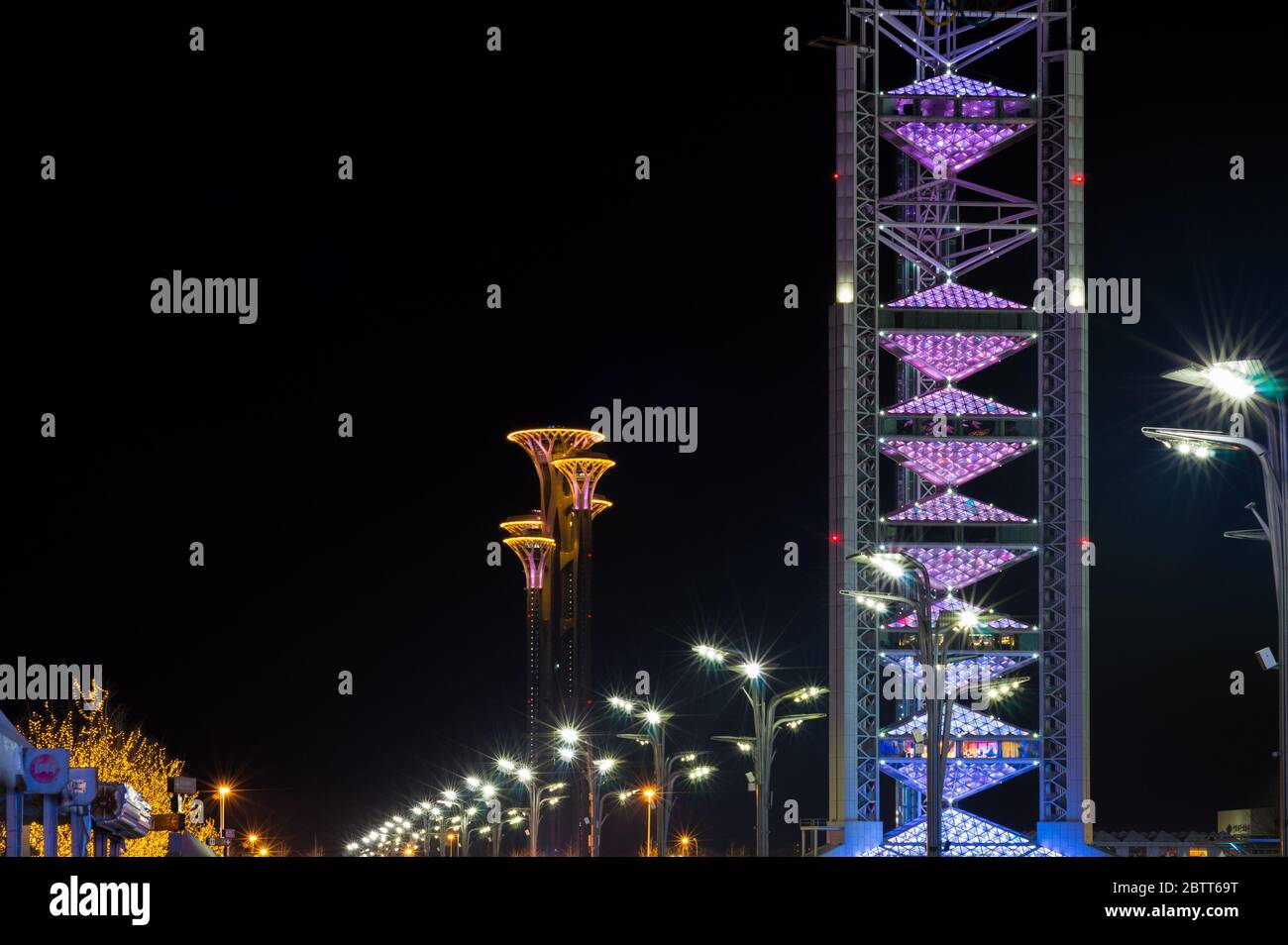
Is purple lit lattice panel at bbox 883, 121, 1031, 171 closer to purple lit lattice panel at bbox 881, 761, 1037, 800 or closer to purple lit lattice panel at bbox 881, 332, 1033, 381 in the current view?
purple lit lattice panel at bbox 881, 332, 1033, 381

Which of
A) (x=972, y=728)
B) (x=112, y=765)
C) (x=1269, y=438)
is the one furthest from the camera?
(x=112, y=765)

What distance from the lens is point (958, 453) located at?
87250 mm

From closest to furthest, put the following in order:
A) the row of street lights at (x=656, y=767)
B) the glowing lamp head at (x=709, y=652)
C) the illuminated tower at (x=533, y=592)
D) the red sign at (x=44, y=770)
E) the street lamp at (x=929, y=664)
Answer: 1. the red sign at (x=44, y=770)
2. the street lamp at (x=929, y=664)
3. the glowing lamp head at (x=709, y=652)
4. the row of street lights at (x=656, y=767)
5. the illuminated tower at (x=533, y=592)

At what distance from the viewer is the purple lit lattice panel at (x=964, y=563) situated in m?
86.4

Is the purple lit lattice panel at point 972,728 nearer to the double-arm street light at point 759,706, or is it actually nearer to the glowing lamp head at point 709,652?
the double-arm street light at point 759,706

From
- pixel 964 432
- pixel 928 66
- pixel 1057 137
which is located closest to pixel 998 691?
pixel 964 432

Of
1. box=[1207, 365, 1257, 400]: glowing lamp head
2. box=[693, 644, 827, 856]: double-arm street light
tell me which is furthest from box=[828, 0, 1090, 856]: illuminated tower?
box=[1207, 365, 1257, 400]: glowing lamp head

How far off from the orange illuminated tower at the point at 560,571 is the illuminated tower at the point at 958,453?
186ft

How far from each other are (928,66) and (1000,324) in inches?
653

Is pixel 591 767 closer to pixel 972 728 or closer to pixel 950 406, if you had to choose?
pixel 972 728

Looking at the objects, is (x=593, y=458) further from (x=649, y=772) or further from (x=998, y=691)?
(x=998, y=691)

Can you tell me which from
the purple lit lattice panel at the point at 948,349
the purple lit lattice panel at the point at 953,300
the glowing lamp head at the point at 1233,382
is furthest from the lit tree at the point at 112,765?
the glowing lamp head at the point at 1233,382

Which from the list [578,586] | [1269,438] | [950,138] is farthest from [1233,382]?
[578,586]

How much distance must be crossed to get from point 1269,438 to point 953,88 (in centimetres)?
6260
